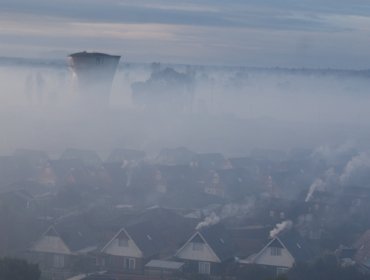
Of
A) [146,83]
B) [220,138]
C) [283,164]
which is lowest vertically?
[283,164]

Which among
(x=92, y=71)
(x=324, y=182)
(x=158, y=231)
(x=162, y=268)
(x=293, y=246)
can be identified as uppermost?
(x=92, y=71)

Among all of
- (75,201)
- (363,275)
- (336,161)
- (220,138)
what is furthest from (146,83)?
(363,275)

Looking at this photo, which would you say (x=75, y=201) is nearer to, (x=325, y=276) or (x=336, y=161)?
(x=325, y=276)

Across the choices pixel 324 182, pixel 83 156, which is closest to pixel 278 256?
pixel 324 182

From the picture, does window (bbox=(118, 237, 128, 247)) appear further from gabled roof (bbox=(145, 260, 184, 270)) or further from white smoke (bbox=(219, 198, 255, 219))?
white smoke (bbox=(219, 198, 255, 219))

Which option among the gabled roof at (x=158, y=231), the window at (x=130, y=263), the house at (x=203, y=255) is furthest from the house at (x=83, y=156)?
the house at (x=203, y=255)

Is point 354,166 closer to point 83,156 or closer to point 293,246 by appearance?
point 83,156
